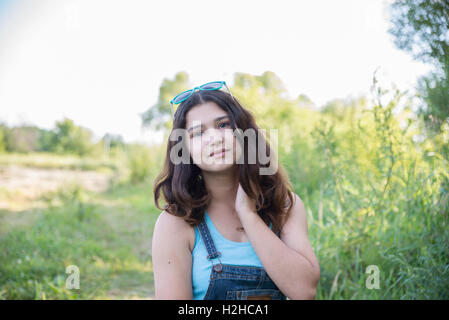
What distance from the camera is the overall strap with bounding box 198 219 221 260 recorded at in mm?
1496

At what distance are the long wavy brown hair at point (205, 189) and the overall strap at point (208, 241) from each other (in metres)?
0.04

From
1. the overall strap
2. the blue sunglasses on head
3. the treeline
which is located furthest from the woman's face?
the treeline

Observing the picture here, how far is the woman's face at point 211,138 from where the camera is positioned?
1589 mm

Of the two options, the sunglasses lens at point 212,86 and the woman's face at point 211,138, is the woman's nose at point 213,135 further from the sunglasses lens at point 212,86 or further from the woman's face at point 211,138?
the sunglasses lens at point 212,86

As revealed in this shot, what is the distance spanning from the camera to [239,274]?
4.87 ft

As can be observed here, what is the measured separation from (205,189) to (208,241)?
12.8 inches

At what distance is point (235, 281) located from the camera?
148 cm

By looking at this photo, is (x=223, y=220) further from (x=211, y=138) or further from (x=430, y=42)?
(x=430, y=42)

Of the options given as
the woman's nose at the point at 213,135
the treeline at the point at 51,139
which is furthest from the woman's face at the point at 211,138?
the treeline at the point at 51,139

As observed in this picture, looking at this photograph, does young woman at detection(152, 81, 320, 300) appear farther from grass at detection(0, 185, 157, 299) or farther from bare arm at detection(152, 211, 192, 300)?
grass at detection(0, 185, 157, 299)

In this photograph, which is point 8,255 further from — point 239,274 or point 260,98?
point 260,98

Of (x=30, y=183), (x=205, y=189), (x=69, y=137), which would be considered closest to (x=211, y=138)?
(x=205, y=189)

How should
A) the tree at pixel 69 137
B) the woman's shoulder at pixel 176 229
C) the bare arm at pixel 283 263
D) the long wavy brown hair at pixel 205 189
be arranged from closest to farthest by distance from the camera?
the bare arm at pixel 283 263 < the woman's shoulder at pixel 176 229 < the long wavy brown hair at pixel 205 189 < the tree at pixel 69 137
